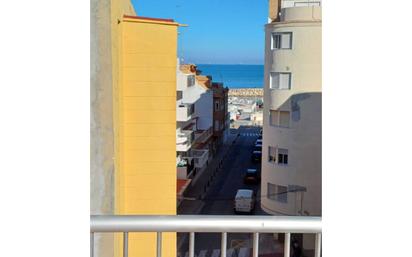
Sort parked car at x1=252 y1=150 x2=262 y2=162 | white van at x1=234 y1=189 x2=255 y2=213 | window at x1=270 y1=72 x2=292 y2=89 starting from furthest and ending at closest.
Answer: parked car at x1=252 y1=150 x2=262 y2=162, white van at x1=234 y1=189 x2=255 y2=213, window at x1=270 y1=72 x2=292 y2=89

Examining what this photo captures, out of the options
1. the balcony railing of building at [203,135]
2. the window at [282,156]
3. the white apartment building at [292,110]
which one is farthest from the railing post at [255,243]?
the balcony railing of building at [203,135]

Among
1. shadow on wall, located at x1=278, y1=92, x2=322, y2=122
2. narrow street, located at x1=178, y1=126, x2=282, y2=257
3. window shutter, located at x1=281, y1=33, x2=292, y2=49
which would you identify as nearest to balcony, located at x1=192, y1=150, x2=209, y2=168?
narrow street, located at x1=178, y1=126, x2=282, y2=257

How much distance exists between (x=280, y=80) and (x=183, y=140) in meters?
3.71

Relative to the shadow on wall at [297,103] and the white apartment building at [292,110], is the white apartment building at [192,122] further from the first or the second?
the shadow on wall at [297,103]

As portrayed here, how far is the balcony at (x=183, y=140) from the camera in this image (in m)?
9.95

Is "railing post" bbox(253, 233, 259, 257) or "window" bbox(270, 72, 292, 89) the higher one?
"window" bbox(270, 72, 292, 89)

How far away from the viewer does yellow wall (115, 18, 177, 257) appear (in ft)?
11.5

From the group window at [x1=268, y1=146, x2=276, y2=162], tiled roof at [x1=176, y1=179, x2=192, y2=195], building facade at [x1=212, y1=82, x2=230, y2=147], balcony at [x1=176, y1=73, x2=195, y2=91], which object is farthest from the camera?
building facade at [x1=212, y1=82, x2=230, y2=147]

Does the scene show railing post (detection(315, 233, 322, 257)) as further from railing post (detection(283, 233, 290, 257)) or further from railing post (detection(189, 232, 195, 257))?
railing post (detection(189, 232, 195, 257))

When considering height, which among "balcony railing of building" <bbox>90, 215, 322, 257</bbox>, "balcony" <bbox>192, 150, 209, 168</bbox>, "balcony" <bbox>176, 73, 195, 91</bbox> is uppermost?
"balcony" <bbox>176, 73, 195, 91</bbox>
